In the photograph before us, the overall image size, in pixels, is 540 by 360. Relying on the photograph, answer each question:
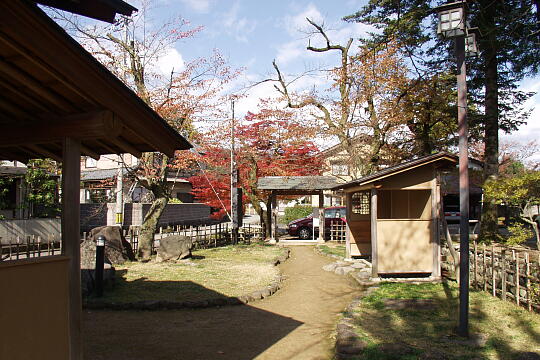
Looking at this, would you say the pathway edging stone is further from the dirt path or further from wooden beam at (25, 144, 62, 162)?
wooden beam at (25, 144, 62, 162)

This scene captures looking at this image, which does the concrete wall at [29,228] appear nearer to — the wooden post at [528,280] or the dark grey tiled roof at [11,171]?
the dark grey tiled roof at [11,171]

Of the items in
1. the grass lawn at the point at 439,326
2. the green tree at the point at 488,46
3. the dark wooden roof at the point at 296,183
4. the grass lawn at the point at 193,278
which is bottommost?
the grass lawn at the point at 193,278

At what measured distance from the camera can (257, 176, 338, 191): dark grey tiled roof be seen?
19391 millimetres

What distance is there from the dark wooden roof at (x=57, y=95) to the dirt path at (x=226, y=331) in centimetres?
303

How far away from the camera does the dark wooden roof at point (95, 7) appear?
3350mm

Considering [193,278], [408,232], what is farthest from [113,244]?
[408,232]

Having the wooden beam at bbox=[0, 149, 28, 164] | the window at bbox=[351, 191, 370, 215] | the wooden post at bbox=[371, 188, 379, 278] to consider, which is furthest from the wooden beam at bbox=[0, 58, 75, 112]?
the window at bbox=[351, 191, 370, 215]

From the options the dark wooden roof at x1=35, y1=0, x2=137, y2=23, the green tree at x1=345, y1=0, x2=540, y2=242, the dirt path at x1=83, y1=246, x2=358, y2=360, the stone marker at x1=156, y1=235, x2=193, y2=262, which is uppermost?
the green tree at x1=345, y1=0, x2=540, y2=242

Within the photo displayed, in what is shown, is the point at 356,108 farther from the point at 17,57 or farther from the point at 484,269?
the point at 17,57

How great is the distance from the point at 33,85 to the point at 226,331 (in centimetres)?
473

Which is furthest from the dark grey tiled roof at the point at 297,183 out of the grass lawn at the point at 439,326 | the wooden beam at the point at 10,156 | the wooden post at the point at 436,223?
the wooden beam at the point at 10,156

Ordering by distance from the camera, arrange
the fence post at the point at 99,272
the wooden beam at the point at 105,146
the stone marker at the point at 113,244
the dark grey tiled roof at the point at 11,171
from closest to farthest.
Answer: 1. the wooden beam at the point at 105,146
2. the fence post at the point at 99,272
3. the stone marker at the point at 113,244
4. the dark grey tiled roof at the point at 11,171

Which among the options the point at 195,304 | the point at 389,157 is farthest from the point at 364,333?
the point at 389,157

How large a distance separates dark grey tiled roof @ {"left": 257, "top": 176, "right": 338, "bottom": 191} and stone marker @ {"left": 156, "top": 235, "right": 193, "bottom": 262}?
697 centimetres
